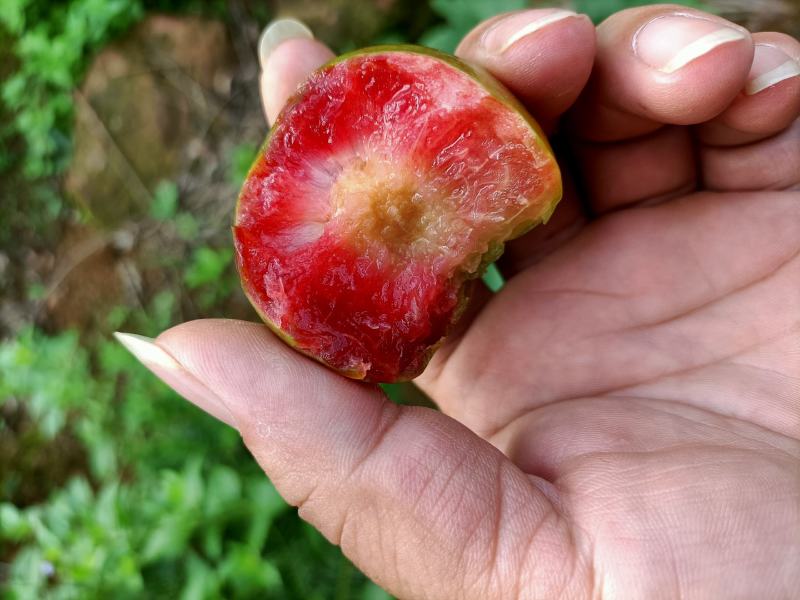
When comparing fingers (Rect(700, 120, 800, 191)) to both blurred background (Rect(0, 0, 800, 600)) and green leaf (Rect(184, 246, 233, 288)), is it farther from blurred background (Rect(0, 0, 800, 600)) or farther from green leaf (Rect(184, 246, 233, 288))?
green leaf (Rect(184, 246, 233, 288))

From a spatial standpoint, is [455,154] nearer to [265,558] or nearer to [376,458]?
[376,458]

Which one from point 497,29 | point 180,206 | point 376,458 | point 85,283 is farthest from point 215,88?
point 376,458

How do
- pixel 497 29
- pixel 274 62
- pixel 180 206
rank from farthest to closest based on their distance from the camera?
pixel 180 206, pixel 274 62, pixel 497 29

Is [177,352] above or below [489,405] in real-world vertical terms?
above

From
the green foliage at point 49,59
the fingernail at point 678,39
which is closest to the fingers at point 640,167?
the fingernail at point 678,39

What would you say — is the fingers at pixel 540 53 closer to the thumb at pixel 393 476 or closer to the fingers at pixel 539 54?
the fingers at pixel 539 54

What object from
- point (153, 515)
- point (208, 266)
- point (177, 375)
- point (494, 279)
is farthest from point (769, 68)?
point (208, 266)

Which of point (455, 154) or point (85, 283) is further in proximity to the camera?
point (85, 283)
